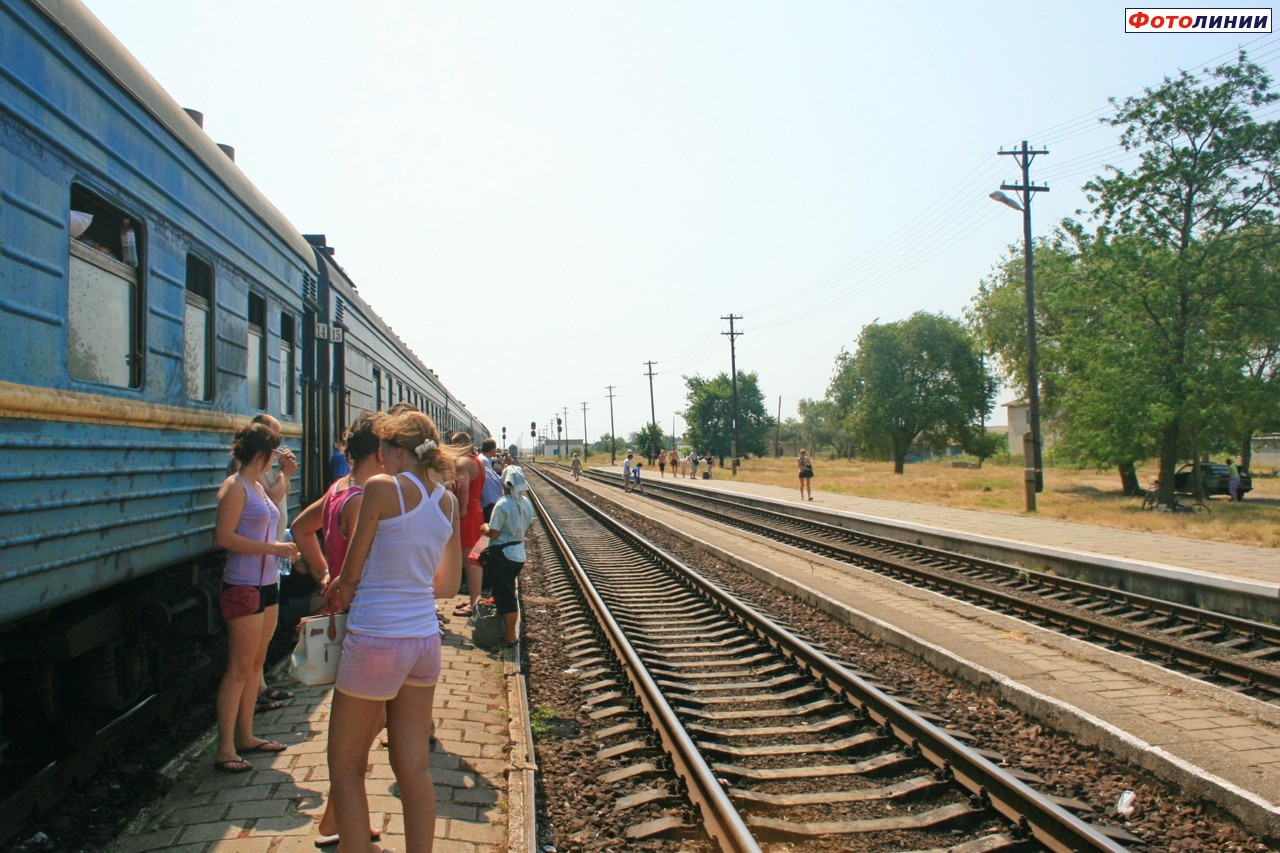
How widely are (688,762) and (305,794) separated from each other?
195 cm

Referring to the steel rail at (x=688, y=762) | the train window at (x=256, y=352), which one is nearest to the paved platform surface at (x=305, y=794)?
the steel rail at (x=688, y=762)

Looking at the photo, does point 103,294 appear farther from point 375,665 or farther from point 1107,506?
point 1107,506

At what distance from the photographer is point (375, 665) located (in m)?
3.08

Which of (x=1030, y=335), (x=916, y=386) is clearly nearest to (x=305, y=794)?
(x=1030, y=335)

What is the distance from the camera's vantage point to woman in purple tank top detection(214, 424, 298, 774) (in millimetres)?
4414

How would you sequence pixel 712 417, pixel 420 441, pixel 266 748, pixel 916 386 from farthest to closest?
pixel 712 417 → pixel 916 386 → pixel 266 748 → pixel 420 441

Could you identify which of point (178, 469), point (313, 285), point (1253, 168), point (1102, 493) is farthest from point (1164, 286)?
point (178, 469)

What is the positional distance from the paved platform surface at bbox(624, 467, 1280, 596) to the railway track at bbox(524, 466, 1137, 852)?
6.02 meters

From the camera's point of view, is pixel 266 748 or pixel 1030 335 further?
pixel 1030 335

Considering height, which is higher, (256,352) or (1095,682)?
(256,352)

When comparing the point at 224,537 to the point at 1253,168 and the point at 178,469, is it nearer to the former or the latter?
the point at 178,469

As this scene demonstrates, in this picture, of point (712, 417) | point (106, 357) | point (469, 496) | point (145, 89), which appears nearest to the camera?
point (106, 357)

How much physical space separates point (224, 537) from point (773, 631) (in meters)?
5.04

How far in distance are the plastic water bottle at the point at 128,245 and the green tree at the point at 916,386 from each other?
63650 mm
